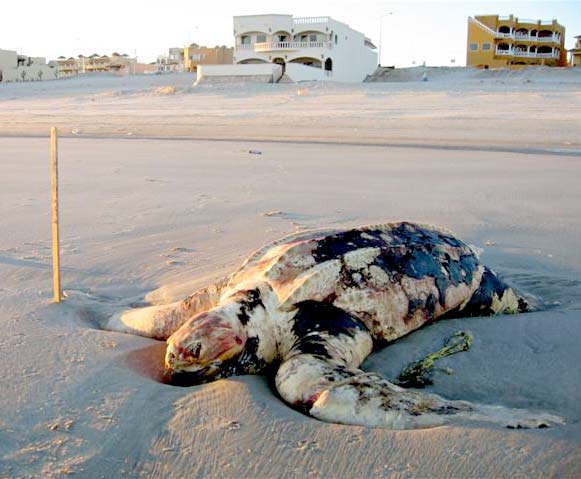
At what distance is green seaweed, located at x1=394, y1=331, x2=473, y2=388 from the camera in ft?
8.68

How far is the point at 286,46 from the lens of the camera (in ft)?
135

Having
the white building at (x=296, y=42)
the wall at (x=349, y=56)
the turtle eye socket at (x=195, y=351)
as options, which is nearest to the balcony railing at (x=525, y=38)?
the wall at (x=349, y=56)

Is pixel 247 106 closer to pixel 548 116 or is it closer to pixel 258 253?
pixel 548 116

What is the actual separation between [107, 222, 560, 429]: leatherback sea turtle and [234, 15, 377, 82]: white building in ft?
122

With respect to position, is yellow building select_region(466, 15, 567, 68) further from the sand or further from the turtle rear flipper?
the turtle rear flipper

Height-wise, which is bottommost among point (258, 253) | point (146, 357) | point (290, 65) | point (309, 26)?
point (146, 357)

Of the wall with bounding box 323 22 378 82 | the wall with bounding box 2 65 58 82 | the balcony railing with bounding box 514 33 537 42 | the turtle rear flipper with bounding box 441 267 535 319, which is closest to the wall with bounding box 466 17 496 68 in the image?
the balcony railing with bounding box 514 33 537 42

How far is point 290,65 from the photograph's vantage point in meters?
35.2

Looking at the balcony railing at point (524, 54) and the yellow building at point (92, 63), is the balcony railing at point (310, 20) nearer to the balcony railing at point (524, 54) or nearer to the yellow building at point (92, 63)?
the balcony railing at point (524, 54)

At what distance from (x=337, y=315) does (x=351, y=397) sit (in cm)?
60

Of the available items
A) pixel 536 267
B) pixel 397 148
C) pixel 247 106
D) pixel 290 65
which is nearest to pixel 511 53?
pixel 290 65

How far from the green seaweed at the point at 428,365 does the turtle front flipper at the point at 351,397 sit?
0.21 metres

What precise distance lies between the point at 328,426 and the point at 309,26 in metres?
41.9

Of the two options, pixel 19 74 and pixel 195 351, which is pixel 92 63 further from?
pixel 195 351
